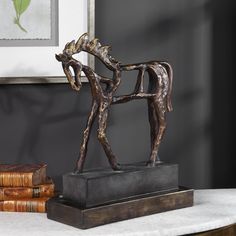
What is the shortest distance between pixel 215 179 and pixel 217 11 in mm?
578

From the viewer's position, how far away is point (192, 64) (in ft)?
5.96

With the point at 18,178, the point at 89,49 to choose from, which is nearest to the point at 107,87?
the point at 89,49

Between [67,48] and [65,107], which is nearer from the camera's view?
[67,48]

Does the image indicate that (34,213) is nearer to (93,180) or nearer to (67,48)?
(93,180)

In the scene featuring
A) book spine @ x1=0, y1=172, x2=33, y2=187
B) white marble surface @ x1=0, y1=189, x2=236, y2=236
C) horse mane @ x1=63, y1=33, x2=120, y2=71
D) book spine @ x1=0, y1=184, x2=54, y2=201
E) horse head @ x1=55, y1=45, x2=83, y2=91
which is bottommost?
white marble surface @ x1=0, y1=189, x2=236, y2=236

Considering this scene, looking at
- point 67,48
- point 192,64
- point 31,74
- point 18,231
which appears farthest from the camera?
point 192,64

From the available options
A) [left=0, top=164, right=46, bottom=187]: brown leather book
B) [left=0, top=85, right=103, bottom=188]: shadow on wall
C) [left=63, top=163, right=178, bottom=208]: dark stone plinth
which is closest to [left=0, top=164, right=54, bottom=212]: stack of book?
[left=0, top=164, right=46, bottom=187]: brown leather book

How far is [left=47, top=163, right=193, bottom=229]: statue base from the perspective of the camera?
1.27m

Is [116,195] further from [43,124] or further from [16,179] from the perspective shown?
[43,124]

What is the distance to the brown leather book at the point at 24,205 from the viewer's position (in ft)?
4.56

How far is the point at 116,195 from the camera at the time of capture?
52.4 inches

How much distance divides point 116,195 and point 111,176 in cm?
5

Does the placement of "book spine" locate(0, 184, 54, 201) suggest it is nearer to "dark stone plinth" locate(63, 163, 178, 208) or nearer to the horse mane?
"dark stone plinth" locate(63, 163, 178, 208)

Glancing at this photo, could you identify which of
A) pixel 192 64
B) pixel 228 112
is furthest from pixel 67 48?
pixel 228 112
